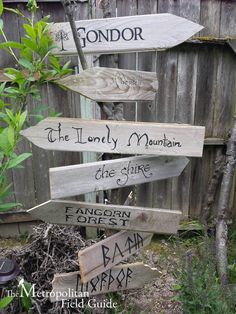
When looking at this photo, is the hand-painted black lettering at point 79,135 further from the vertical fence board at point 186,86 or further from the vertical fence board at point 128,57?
the vertical fence board at point 186,86

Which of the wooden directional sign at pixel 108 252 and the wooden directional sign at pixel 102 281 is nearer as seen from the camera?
the wooden directional sign at pixel 108 252

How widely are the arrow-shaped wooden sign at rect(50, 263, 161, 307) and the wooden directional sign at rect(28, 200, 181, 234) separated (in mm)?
309

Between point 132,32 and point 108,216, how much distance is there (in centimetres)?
84

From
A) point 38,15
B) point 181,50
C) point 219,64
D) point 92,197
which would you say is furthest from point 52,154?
point 219,64

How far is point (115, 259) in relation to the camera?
5.50 ft

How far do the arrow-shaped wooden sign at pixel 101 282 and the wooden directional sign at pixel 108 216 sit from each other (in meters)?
0.31

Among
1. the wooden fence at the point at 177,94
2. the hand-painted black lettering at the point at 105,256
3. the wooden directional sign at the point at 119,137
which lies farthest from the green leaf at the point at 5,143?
the wooden fence at the point at 177,94

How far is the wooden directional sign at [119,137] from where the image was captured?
142 centimetres

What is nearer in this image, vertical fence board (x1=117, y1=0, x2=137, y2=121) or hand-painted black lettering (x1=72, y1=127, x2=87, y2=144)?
hand-painted black lettering (x1=72, y1=127, x2=87, y2=144)

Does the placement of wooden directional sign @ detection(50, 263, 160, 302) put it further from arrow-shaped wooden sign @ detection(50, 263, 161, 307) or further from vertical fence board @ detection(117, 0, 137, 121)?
vertical fence board @ detection(117, 0, 137, 121)

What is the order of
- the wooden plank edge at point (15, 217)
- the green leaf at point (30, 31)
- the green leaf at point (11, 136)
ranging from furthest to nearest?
the wooden plank edge at point (15, 217) → the green leaf at point (30, 31) → the green leaf at point (11, 136)

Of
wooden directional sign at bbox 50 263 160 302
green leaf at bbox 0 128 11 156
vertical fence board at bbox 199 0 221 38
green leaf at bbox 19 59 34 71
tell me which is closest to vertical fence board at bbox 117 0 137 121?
vertical fence board at bbox 199 0 221 38

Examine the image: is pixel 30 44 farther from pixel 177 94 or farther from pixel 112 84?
pixel 177 94

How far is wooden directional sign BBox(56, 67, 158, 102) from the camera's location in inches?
57.2
